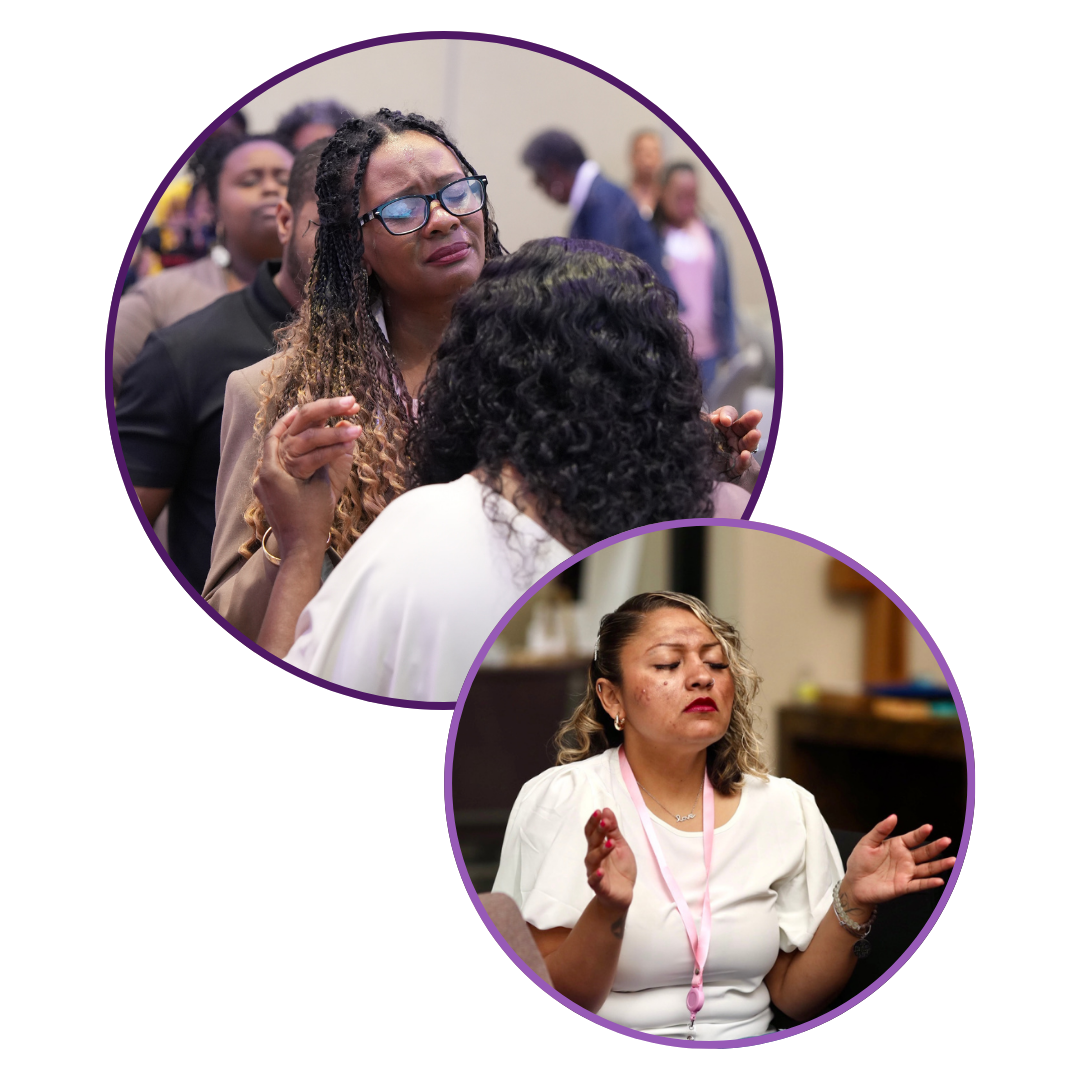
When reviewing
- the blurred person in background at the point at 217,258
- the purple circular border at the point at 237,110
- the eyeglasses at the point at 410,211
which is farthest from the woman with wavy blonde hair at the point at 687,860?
the blurred person in background at the point at 217,258

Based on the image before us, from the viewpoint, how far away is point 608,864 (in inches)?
80.0

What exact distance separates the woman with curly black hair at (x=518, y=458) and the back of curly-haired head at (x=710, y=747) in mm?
221

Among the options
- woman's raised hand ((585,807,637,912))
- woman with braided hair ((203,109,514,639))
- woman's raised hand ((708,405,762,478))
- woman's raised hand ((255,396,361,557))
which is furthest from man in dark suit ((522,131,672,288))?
woman's raised hand ((585,807,637,912))

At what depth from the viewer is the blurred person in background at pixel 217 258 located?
2551mm

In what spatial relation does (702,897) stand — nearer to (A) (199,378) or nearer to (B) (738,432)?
(B) (738,432)

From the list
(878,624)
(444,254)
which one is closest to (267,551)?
(444,254)

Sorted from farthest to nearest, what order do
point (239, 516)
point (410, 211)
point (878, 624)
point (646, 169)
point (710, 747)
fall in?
1. point (646, 169)
2. point (239, 516)
3. point (410, 211)
4. point (878, 624)
5. point (710, 747)

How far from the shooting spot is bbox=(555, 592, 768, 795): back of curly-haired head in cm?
212

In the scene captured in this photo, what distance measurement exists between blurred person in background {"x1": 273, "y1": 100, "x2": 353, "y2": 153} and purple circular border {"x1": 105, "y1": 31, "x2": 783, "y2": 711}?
0.07 metres

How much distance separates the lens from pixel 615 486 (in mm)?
2316

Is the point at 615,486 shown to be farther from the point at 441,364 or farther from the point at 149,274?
the point at 149,274

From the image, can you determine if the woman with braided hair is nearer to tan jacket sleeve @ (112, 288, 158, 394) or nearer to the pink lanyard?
tan jacket sleeve @ (112, 288, 158, 394)

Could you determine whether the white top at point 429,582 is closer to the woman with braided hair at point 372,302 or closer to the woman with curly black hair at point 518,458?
the woman with curly black hair at point 518,458

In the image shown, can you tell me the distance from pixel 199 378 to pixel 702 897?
137 cm
